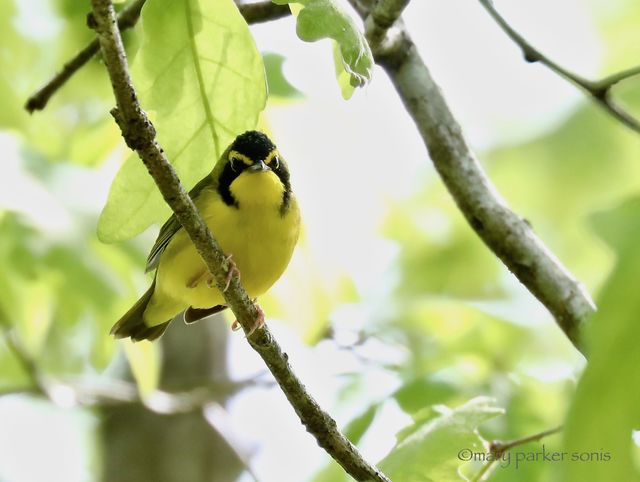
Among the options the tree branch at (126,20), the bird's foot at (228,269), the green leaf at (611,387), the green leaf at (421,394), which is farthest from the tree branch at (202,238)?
the green leaf at (611,387)

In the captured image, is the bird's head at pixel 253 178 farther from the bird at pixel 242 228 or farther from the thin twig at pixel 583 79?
the thin twig at pixel 583 79

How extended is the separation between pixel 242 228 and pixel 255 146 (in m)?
0.33

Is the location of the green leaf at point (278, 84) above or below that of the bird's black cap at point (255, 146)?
above

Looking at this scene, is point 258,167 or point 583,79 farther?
point 258,167

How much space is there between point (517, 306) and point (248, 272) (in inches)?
82.2

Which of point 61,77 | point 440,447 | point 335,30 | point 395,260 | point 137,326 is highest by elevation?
point 335,30

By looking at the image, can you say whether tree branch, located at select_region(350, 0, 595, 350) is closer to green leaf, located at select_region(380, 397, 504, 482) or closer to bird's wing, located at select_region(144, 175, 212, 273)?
green leaf, located at select_region(380, 397, 504, 482)

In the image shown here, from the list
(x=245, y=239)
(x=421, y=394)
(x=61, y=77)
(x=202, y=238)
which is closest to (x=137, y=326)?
(x=245, y=239)

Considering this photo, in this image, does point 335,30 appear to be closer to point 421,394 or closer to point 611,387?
point 611,387

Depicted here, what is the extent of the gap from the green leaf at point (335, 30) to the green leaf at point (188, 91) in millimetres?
354

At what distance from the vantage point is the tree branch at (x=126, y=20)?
308 centimetres

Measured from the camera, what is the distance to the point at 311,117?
3.84m

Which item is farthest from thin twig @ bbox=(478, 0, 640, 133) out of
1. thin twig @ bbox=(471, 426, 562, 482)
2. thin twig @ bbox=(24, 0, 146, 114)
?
thin twig @ bbox=(24, 0, 146, 114)

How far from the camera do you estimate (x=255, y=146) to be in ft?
12.2
